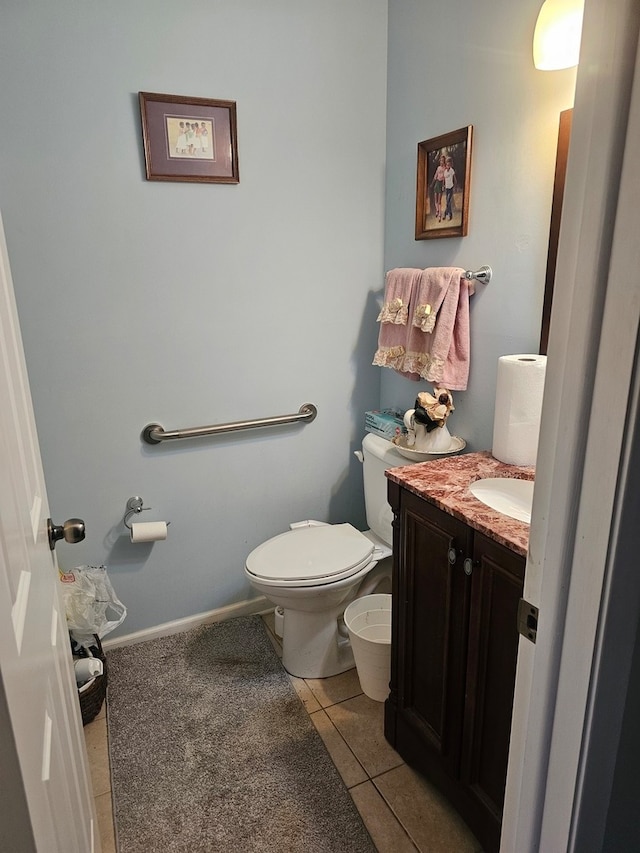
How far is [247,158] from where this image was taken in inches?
76.4

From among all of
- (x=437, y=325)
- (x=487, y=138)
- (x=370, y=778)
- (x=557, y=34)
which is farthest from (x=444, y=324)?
(x=370, y=778)

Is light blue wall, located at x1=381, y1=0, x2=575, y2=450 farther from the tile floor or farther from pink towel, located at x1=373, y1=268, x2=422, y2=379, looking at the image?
the tile floor

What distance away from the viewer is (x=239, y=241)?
200 cm

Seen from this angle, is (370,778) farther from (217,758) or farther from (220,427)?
(220,427)

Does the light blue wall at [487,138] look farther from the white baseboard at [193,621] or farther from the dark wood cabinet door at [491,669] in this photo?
the white baseboard at [193,621]

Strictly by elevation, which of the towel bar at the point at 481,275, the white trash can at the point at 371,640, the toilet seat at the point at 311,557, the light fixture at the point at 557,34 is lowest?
the white trash can at the point at 371,640

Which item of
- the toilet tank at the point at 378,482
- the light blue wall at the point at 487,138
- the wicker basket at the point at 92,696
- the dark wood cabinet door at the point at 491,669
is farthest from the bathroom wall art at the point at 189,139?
the wicker basket at the point at 92,696

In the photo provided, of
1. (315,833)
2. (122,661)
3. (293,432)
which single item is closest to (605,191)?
(315,833)

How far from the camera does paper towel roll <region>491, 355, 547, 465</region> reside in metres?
1.47

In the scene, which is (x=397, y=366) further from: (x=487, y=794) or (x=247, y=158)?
(x=487, y=794)

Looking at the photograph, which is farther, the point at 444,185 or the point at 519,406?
the point at 444,185

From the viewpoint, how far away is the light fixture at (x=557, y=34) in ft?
4.23

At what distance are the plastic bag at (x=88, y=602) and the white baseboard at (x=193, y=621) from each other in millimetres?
145

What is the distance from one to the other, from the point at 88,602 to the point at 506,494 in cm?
140
